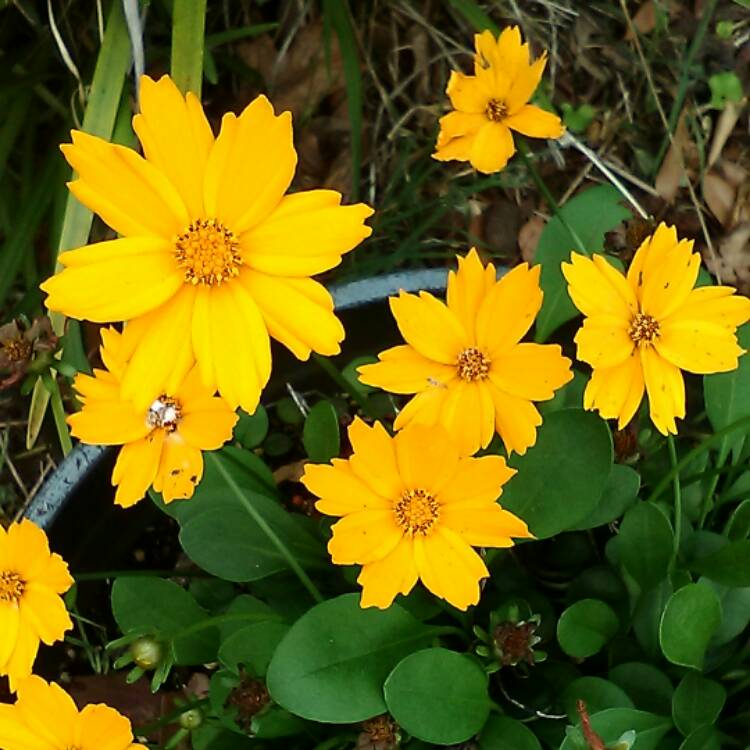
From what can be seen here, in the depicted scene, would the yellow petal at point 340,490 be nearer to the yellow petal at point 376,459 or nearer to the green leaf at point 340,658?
the yellow petal at point 376,459

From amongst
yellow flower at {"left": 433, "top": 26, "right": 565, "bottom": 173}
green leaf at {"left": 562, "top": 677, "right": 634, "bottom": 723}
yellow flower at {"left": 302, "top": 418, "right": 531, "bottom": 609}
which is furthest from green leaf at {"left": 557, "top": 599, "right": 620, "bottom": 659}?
yellow flower at {"left": 433, "top": 26, "right": 565, "bottom": 173}

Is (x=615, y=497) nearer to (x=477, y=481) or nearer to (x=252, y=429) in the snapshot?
(x=477, y=481)

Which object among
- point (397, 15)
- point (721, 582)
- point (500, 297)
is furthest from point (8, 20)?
point (721, 582)

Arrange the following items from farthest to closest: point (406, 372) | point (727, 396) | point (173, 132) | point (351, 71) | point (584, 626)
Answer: point (351, 71) < point (727, 396) < point (584, 626) < point (406, 372) < point (173, 132)

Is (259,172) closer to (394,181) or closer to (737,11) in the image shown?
(394,181)

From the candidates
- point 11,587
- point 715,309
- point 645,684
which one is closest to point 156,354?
point 11,587

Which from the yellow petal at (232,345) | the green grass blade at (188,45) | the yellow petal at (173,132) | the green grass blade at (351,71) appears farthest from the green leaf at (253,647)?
the green grass blade at (351,71)
